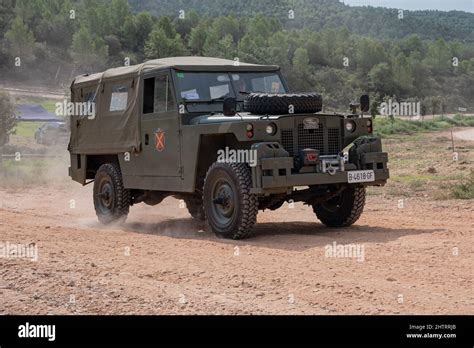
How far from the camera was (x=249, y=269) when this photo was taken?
26.3ft

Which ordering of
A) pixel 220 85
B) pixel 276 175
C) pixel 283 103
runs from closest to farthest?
pixel 276 175, pixel 283 103, pixel 220 85

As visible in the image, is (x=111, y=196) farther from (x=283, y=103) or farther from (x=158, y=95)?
(x=283, y=103)

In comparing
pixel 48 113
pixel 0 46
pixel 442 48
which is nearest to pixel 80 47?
pixel 0 46

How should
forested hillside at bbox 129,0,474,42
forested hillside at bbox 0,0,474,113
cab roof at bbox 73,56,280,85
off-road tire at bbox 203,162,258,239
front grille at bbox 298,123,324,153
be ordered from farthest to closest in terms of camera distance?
forested hillside at bbox 129,0,474,42 → forested hillside at bbox 0,0,474,113 → cab roof at bbox 73,56,280,85 → front grille at bbox 298,123,324,153 → off-road tire at bbox 203,162,258,239

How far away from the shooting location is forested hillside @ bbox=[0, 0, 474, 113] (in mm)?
67750

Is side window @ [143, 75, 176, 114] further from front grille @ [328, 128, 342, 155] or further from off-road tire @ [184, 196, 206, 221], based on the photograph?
front grille @ [328, 128, 342, 155]

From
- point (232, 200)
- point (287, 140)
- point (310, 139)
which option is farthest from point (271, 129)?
point (232, 200)

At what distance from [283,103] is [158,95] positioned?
2156 mm

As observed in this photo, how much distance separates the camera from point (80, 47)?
6975cm

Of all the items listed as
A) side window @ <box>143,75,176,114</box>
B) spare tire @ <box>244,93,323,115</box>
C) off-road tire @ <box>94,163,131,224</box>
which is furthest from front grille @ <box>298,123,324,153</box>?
off-road tire @ <box>94,163,131,224</box>

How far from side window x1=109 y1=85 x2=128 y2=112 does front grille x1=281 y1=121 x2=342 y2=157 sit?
3344mm

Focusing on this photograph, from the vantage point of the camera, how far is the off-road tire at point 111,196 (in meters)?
13.0
